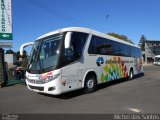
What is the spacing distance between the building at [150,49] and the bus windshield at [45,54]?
66.1 m

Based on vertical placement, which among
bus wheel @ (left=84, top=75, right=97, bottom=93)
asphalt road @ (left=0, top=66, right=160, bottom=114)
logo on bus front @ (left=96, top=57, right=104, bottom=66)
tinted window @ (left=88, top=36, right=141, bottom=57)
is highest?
tinted window @ (left=88, top=36, right=141, bottom=57)

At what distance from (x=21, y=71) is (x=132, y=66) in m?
8.68

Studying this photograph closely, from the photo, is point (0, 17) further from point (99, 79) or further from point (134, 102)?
point (134, 102)

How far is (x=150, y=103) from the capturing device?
8148 mm

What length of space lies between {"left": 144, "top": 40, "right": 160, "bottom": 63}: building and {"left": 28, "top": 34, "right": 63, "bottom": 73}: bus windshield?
66.1m

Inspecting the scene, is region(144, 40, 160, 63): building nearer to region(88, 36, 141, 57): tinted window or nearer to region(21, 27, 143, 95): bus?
region(88, 36, 141, 57): tinted window

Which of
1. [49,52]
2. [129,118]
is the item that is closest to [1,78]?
[49,52]

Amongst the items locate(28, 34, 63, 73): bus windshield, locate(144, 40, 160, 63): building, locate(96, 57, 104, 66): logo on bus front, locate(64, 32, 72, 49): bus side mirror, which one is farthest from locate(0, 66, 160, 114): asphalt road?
locate(144, 40, 160, 63): building

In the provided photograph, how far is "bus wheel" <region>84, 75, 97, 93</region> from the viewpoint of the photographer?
10.4 m

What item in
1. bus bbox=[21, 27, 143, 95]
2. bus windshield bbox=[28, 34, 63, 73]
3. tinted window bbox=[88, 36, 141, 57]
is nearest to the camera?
bus bbox=[21, 27, 143, 95]

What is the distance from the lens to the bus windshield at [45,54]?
8.89 meters

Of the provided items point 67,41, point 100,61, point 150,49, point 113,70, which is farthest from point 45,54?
point 150,49

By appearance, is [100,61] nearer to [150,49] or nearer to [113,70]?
[113,70]

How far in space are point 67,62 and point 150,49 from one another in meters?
69.5
